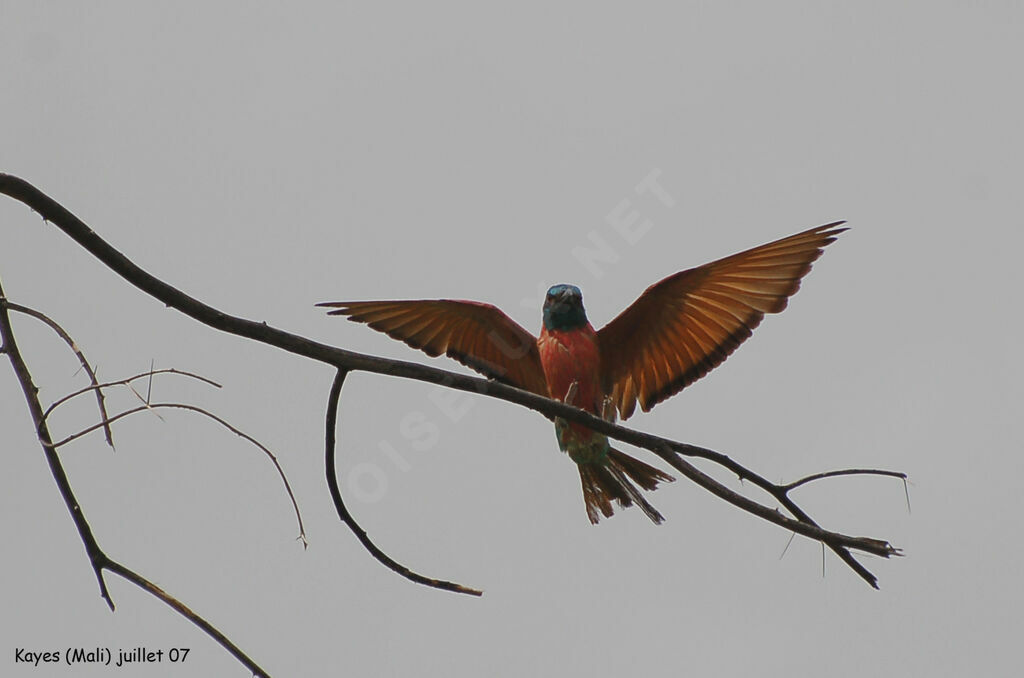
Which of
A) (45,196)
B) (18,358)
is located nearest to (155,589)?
(18,358)

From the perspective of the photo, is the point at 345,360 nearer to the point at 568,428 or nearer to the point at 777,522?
the point at 777,522

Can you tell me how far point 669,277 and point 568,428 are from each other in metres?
1.11

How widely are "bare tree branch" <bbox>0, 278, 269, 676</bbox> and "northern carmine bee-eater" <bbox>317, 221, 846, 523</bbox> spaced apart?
3852 mm

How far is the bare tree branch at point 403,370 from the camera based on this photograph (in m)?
2.98

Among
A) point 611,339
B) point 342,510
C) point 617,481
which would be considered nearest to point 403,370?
point 342,510

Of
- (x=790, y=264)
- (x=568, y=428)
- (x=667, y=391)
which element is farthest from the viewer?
(x=667, y=391)

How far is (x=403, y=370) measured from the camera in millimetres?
3318

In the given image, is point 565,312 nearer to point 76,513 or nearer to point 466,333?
point 466,333

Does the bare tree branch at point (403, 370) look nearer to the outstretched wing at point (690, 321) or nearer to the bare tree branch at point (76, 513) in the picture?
the bare tree branch at point (76, 513)

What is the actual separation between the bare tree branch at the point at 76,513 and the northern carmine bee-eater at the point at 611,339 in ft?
12.6

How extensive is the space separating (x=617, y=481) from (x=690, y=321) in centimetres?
Answer: 111

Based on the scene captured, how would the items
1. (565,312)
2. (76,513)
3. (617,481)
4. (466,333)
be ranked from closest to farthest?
(76,513) → (617,481) → (565,312) → (466,333)

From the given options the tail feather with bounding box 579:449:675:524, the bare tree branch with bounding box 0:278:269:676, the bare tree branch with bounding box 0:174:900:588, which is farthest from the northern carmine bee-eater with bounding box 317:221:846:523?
the bare tree branch with bounding box 0:278:269:676

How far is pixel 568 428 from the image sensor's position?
269 inches
